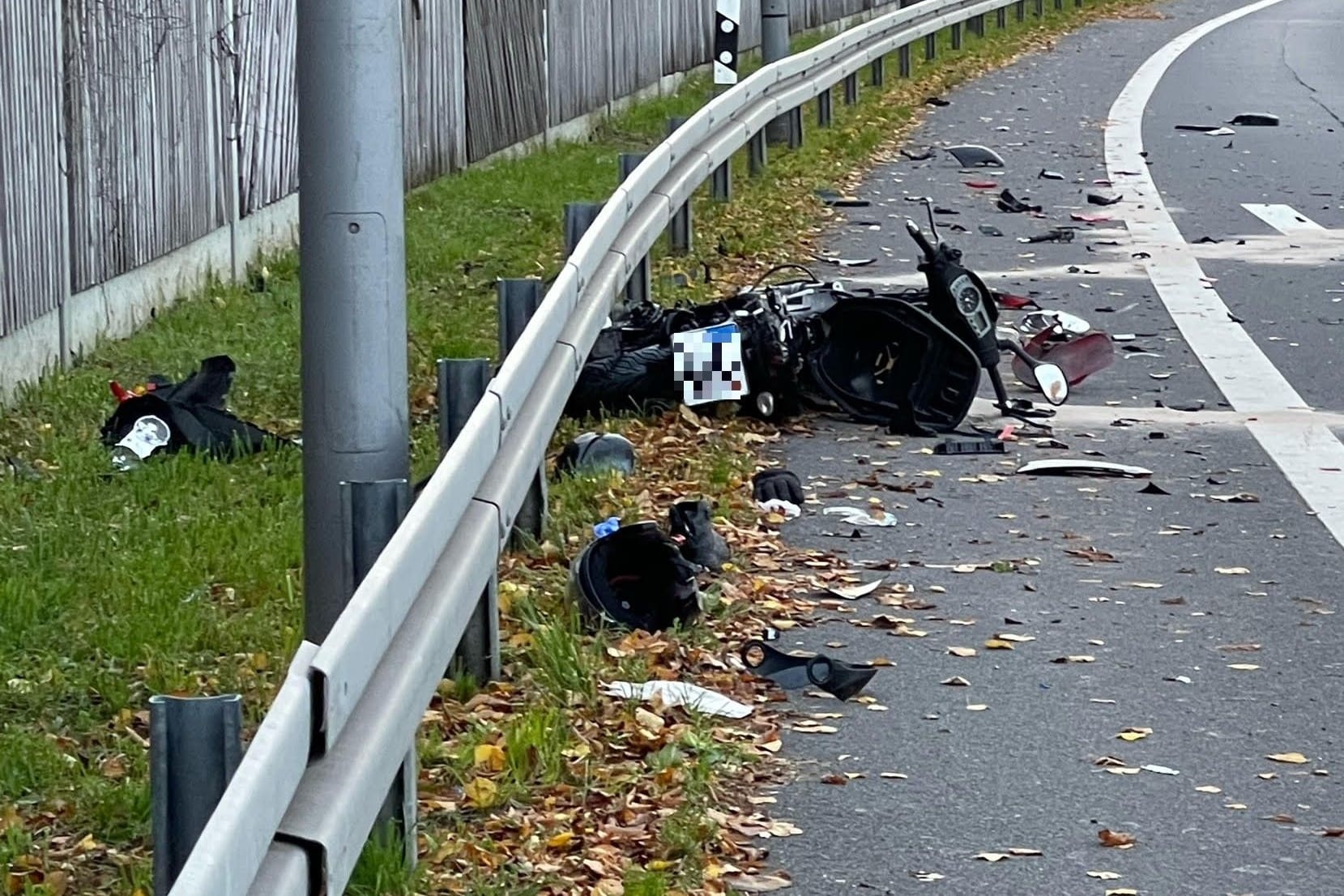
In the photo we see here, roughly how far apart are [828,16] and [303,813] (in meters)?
25.2

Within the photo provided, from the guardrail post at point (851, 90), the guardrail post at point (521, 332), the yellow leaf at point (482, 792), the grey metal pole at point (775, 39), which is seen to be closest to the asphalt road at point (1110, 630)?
the yellow leaf at point (482, 792)

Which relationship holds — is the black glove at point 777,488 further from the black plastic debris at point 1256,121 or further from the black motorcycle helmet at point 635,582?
the black plastic debris at point 1256,121

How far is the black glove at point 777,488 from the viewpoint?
7.55 m

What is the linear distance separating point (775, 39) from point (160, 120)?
27.6ft

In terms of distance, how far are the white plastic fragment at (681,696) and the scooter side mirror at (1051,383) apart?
3867mm

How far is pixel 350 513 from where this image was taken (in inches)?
171

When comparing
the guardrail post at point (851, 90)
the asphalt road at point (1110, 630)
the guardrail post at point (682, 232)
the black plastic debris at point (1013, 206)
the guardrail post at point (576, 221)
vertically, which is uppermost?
the guardrail post at point (851, 90)

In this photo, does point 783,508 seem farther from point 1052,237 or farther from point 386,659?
point 1052,237

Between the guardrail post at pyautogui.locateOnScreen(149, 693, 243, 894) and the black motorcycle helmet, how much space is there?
305cm

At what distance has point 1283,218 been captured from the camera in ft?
47.4

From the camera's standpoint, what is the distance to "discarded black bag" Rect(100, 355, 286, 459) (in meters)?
7.53

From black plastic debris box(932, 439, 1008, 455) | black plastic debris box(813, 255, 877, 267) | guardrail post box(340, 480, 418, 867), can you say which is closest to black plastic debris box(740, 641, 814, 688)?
guardrail post box(340, 480, 418, 867)

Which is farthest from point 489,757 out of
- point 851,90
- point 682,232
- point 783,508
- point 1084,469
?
point 851,90

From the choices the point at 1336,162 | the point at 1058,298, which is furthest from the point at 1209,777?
the point at 1336,162
